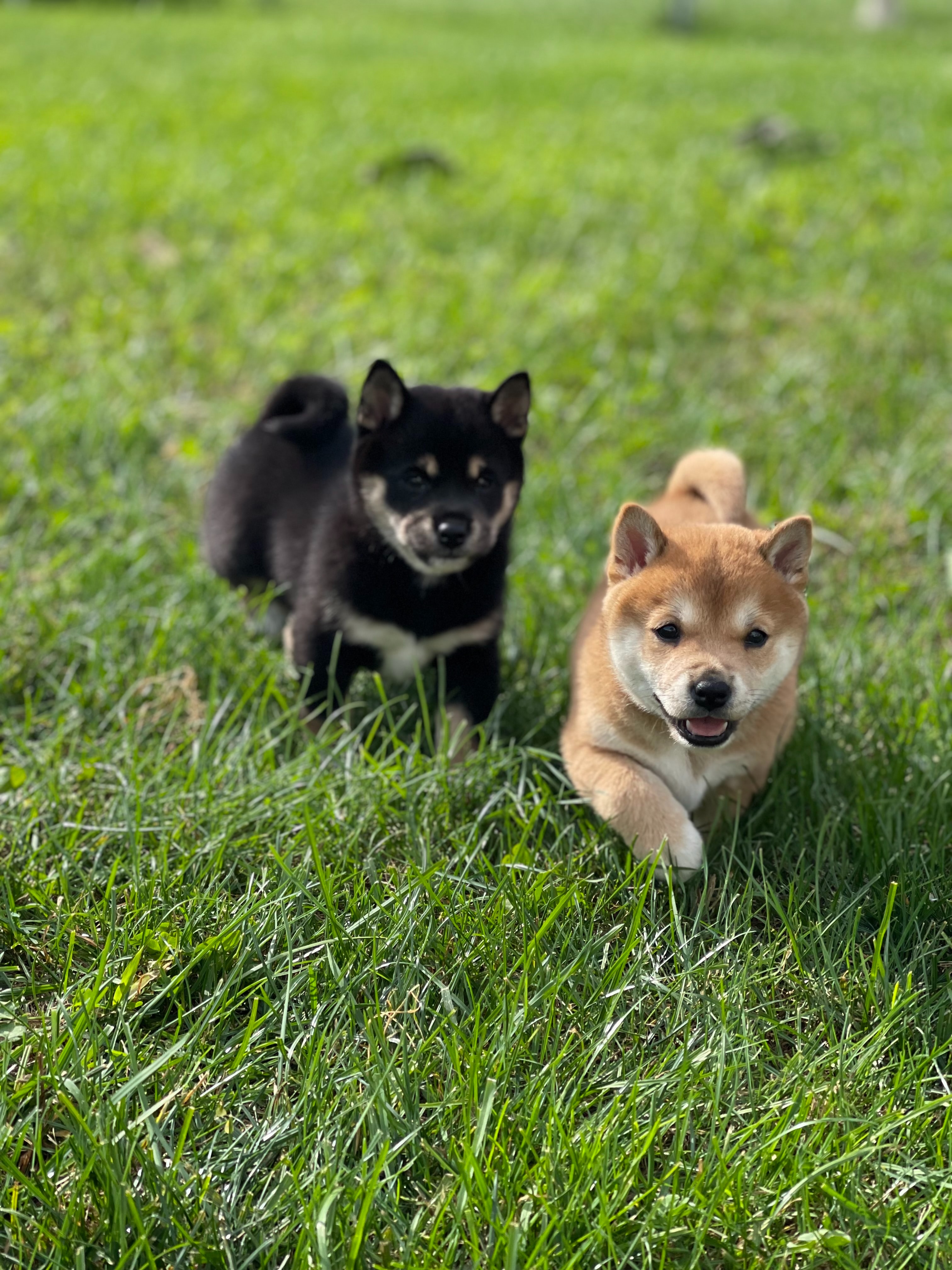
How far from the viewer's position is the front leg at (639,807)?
3.09 meters

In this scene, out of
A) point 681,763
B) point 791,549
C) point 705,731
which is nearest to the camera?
point 705,731

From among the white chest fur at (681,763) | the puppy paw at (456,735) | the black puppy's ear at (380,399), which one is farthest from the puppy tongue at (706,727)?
the black puppy's ear at (380,399)

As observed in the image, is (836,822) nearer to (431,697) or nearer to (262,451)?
(431,697)

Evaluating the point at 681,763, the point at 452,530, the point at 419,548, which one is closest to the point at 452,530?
the point at 452,530

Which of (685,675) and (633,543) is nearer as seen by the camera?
(685,675)

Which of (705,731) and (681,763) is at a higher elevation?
(705,731)

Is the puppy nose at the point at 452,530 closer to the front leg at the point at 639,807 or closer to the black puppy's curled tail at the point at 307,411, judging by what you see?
the front leg at the point at 639,807

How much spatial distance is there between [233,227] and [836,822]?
20.4ft

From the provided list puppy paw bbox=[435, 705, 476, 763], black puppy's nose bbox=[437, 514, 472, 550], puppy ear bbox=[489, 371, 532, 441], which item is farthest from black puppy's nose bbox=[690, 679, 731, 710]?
puppy ear bbox=[489, 371, 532, 441]

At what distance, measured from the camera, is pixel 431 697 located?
4.04 m

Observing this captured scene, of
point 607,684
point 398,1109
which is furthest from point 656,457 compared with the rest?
point 398,1109

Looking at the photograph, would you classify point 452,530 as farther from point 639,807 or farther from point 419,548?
point 639,807

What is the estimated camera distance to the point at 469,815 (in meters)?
3.41

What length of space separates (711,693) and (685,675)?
0.25 feet
